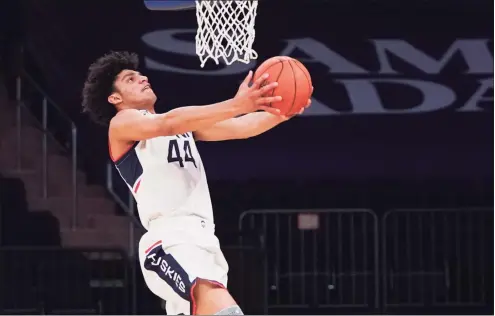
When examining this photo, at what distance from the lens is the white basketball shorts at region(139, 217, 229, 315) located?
4.93m

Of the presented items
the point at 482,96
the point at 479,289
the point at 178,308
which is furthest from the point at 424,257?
the point at 178,308

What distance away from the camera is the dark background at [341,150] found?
937 cm

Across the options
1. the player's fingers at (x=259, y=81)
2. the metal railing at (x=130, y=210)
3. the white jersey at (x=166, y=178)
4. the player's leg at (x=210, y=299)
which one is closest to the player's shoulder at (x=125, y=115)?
the white jersey at (x=166, y=178)

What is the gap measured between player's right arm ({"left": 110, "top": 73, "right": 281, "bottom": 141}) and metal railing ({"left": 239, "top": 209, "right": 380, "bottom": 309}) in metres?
4.17

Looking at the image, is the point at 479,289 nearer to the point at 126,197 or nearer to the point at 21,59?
the point at 126,197

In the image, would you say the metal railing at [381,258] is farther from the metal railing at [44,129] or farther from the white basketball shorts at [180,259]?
the white basketball shorts at [180,259]

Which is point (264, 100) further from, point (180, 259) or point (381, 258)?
point (381, 258)

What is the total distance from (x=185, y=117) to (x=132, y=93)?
2.60ft

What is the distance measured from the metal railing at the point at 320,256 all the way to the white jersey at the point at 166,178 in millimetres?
3979

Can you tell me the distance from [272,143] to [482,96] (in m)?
2.00

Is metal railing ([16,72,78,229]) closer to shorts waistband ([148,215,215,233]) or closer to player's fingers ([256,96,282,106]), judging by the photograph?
shorts waistband ([148,215,215,233])

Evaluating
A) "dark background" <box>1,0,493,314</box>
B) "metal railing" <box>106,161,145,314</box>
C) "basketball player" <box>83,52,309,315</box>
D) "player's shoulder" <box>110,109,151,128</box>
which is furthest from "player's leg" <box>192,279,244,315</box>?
"metal railing" <box>106,161,145,314</box>

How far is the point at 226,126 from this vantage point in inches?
224

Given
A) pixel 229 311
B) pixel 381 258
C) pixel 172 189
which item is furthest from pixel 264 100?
pixel 381 258
